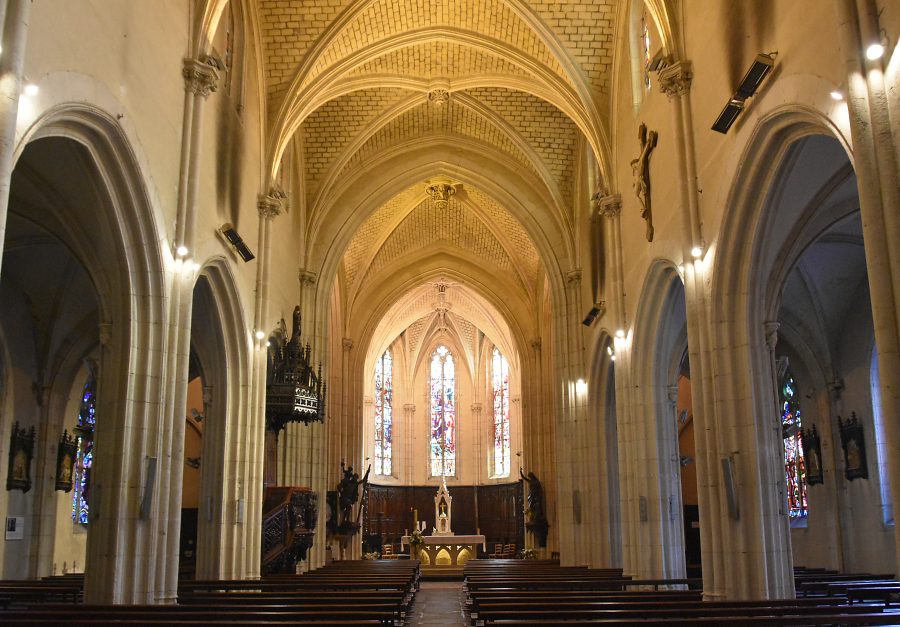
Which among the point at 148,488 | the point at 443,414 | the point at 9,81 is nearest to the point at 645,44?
the point at 148,488

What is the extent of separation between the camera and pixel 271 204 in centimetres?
1798

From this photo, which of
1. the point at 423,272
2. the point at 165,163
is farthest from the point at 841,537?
the point at 423,272

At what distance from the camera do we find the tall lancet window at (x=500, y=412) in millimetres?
41094

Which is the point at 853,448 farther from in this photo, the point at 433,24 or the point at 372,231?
the point at 372,231

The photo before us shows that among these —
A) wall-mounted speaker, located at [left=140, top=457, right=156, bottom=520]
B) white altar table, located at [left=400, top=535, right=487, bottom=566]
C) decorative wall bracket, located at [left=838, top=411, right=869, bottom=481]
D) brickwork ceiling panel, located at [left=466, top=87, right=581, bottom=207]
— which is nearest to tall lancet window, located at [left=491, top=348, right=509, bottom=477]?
white altar table, located at [left=400, top=535, right=487, bottom=566]

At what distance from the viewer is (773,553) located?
35.5ft

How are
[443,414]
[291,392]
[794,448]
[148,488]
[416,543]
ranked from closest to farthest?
1. [148,488]
2. [291,392]
3. [794,448]
4. [416,543]
5. [443,414]

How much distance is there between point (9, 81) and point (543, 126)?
54.8ft

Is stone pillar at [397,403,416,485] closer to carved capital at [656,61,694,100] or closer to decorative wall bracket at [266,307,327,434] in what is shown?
decorative wall bracket at [266,307,327,434]

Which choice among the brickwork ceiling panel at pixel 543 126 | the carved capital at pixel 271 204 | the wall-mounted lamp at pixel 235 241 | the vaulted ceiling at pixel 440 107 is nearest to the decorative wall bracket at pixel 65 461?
the carved capital at pixel 271 204

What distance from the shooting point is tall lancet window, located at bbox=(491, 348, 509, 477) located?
135ft

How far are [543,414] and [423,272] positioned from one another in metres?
6.69

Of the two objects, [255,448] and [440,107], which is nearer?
[255,448]

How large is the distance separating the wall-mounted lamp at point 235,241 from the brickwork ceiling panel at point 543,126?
344 inches
